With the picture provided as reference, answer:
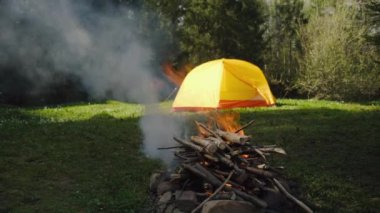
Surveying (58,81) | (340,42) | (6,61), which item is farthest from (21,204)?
(340,42)

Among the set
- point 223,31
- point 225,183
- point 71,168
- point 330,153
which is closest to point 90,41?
point 71,168

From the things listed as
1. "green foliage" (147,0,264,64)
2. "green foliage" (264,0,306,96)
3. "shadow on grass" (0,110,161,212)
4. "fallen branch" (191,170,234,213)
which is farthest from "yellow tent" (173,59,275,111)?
"green foliage" (147,0,264,64)

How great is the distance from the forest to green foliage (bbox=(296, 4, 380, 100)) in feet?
0.20

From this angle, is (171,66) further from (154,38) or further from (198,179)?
(198,179)

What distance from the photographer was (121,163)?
9430 mm

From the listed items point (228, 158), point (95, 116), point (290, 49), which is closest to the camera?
point (228, 158)

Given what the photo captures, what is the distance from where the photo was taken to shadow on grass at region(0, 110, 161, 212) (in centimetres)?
713

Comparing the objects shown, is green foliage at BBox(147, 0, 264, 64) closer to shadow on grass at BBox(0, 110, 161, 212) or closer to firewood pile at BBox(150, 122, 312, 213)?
shadow on grass at BBox(0, 110, 161, 212)

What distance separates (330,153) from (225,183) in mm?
4405

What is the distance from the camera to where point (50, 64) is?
2452 centimetres

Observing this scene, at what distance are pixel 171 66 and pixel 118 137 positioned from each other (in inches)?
933

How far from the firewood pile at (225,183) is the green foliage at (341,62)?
20281 millimetres

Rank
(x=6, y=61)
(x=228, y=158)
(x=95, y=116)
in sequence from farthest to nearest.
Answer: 1. (x=6, y=61)
2. (x=95, y=116)
3. (x=228, y=158)

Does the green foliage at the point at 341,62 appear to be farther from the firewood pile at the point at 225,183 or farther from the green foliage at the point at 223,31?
the firewood pile at the point at 225,183
